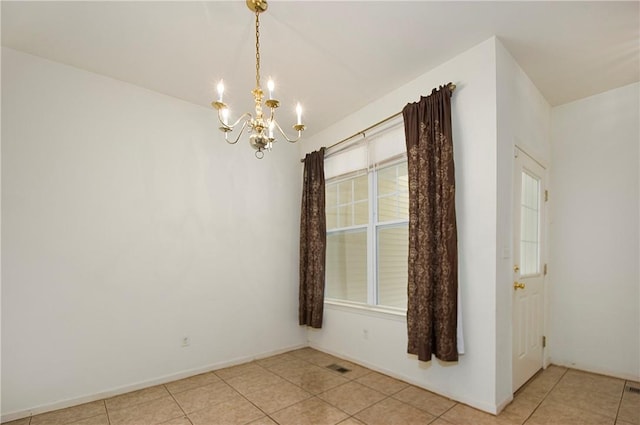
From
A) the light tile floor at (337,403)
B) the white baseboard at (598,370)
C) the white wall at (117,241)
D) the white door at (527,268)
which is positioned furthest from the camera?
the white baseboard at (598,370)

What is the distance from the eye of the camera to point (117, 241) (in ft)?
9.57

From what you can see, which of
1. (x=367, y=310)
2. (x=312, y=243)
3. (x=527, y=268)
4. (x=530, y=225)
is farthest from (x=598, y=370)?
(x=312, y=243)

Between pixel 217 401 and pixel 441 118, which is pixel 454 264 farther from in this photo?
pixel 217 401

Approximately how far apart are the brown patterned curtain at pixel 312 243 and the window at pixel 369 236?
215 millimetres

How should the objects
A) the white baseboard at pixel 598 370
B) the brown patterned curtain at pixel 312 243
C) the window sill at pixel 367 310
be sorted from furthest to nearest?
the brown patterned curtain at pixel 312 243 → the window sill at pixel 367 310 → the white baseboard at pixel 598 370

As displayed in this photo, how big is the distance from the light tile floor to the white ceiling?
2.85 meters

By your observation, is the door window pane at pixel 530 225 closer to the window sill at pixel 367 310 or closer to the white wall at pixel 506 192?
the white wall at pixel 506 192

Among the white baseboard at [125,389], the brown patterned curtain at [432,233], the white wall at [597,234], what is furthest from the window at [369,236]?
the white wall at [597,234]

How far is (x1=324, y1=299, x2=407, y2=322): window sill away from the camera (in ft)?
10.1

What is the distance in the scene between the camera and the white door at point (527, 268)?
9.10 feet

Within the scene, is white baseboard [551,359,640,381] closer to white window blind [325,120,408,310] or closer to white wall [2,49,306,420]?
white window blind [325,120,408,310]

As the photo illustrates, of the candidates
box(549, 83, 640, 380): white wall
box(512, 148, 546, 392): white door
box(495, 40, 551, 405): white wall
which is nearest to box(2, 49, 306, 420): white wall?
box(495, 40, 551, 405): white wall

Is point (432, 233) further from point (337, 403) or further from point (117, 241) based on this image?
point (117, 241)

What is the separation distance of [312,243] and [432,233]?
5.63 ft
